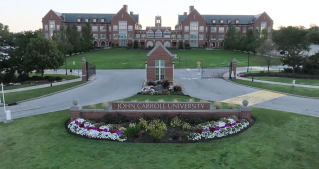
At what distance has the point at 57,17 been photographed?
83.2 m

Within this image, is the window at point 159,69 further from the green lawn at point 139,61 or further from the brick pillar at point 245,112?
the green lawn at point 139,61

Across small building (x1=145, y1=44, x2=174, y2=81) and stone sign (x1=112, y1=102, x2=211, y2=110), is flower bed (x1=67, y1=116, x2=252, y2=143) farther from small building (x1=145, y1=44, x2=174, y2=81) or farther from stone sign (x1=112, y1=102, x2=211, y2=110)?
small building (x1=145, y1=44, x2=174, y2=81)

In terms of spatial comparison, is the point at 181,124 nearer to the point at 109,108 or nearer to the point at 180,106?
the point at 180,106

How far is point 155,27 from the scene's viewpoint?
284 feet

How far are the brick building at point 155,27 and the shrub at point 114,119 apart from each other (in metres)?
71.2

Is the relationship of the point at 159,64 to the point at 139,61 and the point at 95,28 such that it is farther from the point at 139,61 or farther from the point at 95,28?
the point at 95,28

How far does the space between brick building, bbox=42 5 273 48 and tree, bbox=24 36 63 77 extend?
52099 millimetres

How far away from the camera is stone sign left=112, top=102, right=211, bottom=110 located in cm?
1356

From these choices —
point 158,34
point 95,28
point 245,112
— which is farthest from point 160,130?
point 95,28

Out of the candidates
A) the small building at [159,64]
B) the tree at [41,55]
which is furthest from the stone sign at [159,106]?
the tree at [41,55]

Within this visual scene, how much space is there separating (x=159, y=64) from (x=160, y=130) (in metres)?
17.3

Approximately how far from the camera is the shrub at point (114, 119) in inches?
510

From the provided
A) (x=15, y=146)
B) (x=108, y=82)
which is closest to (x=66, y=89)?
(x=108, y=82)

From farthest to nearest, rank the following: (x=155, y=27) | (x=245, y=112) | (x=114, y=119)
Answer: (x=155, y=27), (x=245, y=112), (x=114, y=119)
